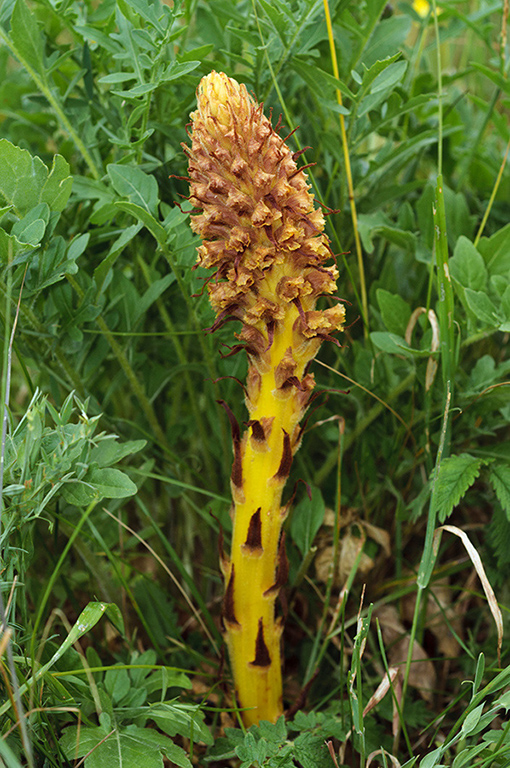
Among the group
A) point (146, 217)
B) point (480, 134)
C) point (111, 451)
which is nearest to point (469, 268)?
point (480, 134)

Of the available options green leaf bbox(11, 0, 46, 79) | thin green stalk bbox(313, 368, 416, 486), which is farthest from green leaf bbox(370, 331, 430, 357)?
green leaf bbox(11, 0, 46, 79)

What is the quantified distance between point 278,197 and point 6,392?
0.60 meters

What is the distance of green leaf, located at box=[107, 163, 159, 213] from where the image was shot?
1.36 metres

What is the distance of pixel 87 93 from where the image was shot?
1.62 metres

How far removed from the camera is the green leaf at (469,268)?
60.6 inches

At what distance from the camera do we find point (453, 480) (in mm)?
1380

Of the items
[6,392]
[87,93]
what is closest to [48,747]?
[6,392]

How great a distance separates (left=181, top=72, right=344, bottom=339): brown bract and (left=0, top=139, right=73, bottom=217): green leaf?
326 mm

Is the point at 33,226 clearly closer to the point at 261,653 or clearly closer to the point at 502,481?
the point at 261,653

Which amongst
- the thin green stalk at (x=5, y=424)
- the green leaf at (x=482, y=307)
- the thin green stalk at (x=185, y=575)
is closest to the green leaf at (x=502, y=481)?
the green leaf at (x=482, y=307)

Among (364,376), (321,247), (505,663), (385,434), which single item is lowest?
(505,663)

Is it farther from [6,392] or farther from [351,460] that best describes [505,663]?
[6,392]

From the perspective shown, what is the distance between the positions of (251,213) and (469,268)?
68 cm

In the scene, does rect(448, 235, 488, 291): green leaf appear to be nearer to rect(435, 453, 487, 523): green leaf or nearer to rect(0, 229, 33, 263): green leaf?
rect(435, 453, 487, 523): green leaf
